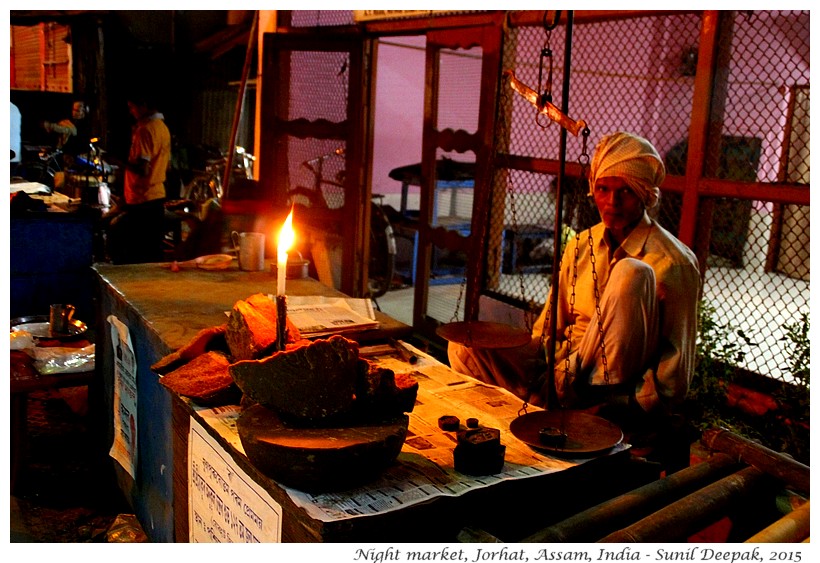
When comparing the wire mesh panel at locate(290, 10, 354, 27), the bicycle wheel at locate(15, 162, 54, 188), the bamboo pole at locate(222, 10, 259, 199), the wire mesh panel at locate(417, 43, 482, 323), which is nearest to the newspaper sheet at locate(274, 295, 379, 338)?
the wire mesh panel at locate(417, 43, 482, 323)

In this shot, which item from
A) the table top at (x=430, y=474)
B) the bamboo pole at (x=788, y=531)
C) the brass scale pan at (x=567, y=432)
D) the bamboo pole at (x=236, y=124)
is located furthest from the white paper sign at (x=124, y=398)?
the bamboo pole at (x=236, y=124)

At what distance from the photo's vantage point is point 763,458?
2477 millimetres

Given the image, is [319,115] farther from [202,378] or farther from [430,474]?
[430,474]

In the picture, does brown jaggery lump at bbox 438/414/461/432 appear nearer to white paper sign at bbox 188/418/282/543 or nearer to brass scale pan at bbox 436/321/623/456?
brass scale pan at bbox 436/321/623/456

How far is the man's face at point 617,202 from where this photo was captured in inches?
137

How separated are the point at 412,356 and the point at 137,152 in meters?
6.01

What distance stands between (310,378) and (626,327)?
1.68m

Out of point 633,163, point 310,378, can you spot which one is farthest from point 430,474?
point 633,163

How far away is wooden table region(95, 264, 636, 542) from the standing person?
4.09 meters

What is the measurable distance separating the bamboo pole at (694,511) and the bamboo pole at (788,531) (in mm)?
151

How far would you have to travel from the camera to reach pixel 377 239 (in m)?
8.67

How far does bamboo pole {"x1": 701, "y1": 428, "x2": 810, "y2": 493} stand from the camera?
236 cm

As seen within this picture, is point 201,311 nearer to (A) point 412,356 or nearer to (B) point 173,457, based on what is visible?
(B) point 173,457

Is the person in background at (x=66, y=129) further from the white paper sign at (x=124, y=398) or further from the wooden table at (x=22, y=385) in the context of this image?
the white paper sign at (x=124, y=398)
